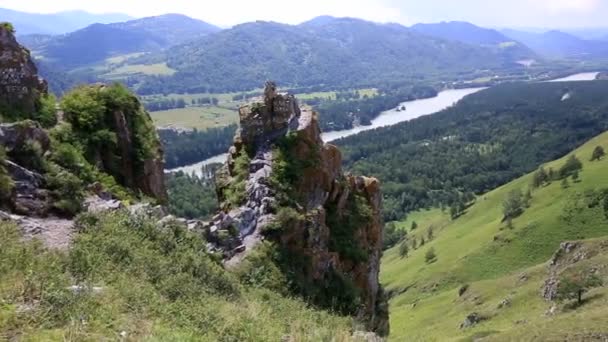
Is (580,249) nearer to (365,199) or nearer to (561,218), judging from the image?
(561,218)

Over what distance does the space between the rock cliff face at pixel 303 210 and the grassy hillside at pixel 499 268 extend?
24410 millimetres

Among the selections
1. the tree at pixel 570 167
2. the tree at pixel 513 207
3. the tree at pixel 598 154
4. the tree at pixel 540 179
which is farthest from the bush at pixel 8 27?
the tree at pixel 598 154

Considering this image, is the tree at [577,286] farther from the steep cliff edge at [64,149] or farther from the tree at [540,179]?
the tree at [540,179]

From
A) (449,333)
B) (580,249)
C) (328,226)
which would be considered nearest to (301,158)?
(328,226)

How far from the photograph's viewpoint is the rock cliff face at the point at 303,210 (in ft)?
79.6

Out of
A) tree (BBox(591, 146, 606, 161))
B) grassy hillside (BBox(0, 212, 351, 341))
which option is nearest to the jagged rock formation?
grassy hillside (BBox(0, 212, 351, 341))

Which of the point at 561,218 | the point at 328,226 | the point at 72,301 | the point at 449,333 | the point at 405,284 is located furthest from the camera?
the point at 405,284

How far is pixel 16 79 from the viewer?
81.8 ft

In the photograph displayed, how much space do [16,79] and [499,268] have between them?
4517 inches

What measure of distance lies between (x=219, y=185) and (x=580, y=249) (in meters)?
Answer: 70.6

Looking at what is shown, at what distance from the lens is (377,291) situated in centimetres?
3155

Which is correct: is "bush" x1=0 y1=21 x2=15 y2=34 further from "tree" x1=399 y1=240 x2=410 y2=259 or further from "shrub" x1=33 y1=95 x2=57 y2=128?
"tree" x1=399 y1=240 x2=410 y2=259

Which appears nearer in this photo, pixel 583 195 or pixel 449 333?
pixel 449 333

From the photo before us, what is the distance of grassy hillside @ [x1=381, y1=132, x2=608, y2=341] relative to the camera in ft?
208
